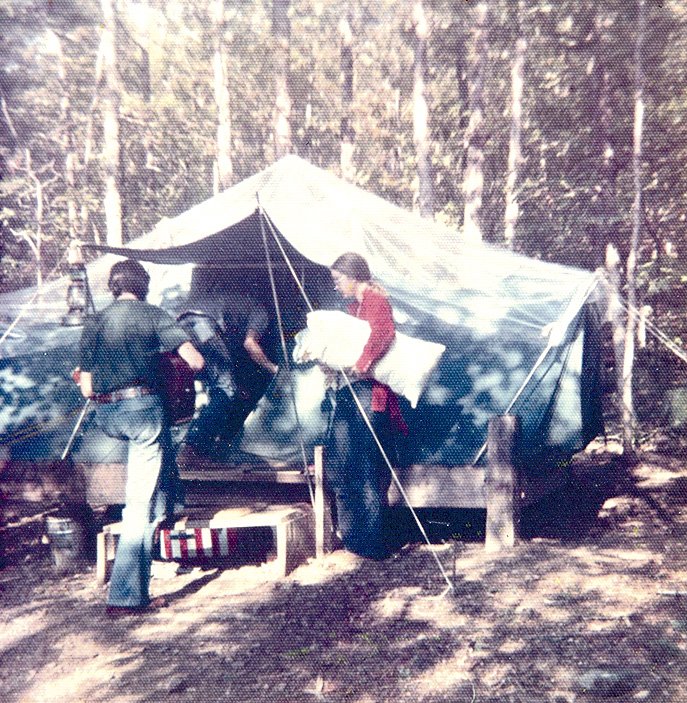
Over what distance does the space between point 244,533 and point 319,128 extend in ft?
67.8

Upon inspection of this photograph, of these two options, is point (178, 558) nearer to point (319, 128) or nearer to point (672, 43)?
point (672, 43)

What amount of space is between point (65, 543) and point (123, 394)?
1.45 m

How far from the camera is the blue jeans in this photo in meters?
3.29

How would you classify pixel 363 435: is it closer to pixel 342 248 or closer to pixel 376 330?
pixel 376 330

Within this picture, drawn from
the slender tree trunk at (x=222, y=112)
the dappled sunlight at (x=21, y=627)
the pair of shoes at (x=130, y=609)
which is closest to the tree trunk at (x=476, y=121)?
the slender tree trunk at (x=222, y=112)

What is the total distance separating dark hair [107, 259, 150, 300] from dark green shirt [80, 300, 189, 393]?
9cm

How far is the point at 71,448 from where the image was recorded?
180 inches

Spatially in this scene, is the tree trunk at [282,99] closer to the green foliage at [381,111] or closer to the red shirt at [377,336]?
the green foliage at [381,111]

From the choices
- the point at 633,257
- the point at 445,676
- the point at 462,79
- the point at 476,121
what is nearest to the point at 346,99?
the point at 462,79

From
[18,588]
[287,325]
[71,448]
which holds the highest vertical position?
[287,325]

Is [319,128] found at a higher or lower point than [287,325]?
higher

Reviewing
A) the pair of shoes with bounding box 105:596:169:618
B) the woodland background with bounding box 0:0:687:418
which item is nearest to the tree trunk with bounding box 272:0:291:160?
the woodland background with bounding box 0:0:687:418

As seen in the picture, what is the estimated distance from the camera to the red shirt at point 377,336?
3.75 meters

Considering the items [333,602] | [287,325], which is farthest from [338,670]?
[287,325]
